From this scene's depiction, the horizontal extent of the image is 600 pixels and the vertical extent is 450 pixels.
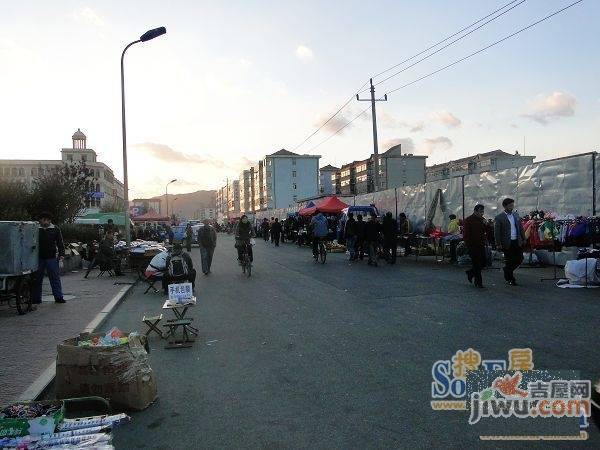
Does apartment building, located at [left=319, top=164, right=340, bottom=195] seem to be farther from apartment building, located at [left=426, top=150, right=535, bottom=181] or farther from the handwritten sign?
the handwritten sign

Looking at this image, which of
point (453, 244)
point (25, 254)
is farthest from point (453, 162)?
point (25, 254)

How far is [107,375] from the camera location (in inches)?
188

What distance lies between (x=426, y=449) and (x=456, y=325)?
4.18 metres

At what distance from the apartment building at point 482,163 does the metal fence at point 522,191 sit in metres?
75.2

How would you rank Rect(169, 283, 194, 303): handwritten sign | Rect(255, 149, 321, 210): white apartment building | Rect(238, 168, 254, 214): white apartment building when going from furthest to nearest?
1. Rect(238, 168, 254, 214): white apartment building
2. Rect(255, 149, 321, 210): white apartment building
3. Rect(169, 283, 194, 303): handwritten sign

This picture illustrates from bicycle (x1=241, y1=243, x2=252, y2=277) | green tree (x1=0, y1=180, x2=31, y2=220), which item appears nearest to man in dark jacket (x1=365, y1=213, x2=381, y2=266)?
bicycle (x1=241, y1=243, x2=252, y2=277)

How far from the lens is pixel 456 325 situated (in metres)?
7.61

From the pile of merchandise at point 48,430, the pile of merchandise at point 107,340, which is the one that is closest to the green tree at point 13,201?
the pile of merchandise at point 107,340

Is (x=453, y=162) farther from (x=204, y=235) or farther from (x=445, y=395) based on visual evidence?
(x=445, y=395)

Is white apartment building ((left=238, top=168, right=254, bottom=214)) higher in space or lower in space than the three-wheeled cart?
higher

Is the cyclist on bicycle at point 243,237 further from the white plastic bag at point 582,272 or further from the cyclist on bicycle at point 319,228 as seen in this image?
the white plastic bag at point 582,272

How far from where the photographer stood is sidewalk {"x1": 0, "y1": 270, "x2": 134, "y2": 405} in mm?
5801

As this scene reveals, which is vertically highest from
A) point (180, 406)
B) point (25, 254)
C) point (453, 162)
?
point (453, 162)

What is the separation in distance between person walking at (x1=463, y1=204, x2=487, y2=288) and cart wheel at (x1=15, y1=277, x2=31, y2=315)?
9.46m
